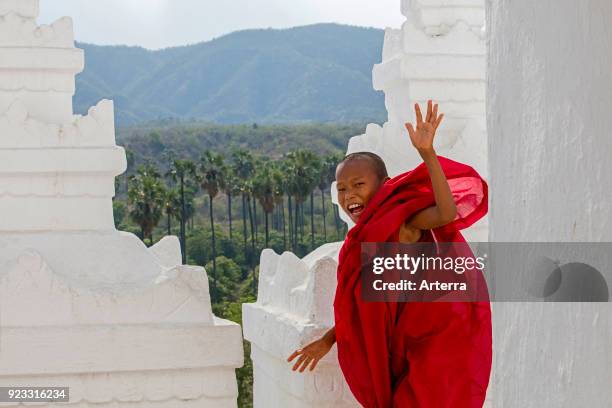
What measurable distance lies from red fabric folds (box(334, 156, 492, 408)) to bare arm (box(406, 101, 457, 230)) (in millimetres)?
107

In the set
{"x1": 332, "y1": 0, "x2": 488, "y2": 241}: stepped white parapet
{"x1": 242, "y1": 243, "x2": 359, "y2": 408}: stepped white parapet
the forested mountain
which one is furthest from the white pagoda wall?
the forested mountain

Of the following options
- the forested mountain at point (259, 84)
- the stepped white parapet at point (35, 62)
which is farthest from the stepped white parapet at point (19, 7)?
the forested mountain at point (259, 84)

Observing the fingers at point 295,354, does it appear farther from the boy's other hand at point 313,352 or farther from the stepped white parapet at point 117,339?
the stepped white parapet at point 117,339

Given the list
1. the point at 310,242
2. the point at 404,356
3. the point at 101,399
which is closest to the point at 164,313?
the point at 101,399

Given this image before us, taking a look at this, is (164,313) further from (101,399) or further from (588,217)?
(588,217)

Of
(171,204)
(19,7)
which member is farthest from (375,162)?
(171,204)

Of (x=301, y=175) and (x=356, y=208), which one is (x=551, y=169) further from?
(x=301, y=175)

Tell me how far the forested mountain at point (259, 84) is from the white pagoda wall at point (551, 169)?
16561 centimetres

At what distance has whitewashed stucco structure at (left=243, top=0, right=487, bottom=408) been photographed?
4328mm

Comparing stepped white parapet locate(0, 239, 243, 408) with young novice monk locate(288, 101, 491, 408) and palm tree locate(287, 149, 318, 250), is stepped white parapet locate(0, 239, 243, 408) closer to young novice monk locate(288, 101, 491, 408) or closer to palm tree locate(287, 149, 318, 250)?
young novice monk locate(288, 101, 491, 408)

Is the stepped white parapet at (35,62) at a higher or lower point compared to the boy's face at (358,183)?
higher

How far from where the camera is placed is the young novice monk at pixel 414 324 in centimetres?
365

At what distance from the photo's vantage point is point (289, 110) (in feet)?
581

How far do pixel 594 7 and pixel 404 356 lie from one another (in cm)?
179
